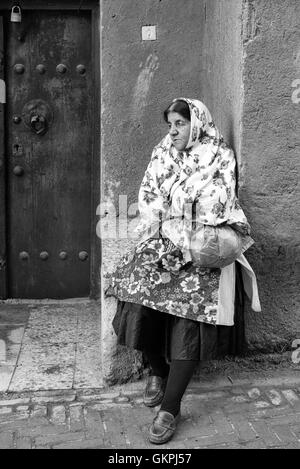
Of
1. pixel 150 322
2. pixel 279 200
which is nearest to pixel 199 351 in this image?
pixel 150 322

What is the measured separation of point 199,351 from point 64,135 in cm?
210

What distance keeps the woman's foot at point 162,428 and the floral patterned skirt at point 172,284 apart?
47cm

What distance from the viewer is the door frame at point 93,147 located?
4.55 metres

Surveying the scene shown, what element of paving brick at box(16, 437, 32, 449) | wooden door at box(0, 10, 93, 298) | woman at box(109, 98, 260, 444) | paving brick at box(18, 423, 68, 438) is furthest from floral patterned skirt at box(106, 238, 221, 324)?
wooden door at box(0, 10, 93, 298)

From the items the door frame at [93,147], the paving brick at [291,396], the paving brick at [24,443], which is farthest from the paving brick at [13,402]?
the door frame at [93,147]

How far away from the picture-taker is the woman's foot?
3.20 meters

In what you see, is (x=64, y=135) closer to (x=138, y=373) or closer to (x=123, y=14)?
(x=123, y=14)

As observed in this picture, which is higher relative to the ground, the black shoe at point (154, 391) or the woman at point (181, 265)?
the woman at point (181, 265)

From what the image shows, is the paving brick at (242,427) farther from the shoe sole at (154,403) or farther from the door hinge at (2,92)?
the door hinge at (2,92)

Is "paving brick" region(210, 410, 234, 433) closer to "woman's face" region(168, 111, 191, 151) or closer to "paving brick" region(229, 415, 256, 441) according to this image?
"paving brick" region(229, 415, 256, 441)

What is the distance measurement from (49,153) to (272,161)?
1.82 m

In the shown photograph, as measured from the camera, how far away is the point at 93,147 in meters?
4.77
